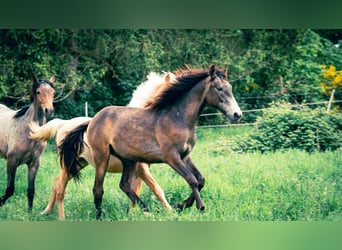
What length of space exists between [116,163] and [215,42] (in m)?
1.74

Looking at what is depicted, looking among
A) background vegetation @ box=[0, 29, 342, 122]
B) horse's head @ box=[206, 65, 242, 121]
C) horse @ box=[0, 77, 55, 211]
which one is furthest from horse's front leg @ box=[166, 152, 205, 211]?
horse @ box=[0, 77, 55, 211]

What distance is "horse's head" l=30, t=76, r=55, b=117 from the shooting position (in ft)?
22.2

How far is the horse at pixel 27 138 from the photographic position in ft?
22.4

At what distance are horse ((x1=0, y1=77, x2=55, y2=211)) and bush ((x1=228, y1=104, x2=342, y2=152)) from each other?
2053 mm

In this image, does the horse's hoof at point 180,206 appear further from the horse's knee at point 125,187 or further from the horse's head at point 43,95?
the horse's head at point 43,95

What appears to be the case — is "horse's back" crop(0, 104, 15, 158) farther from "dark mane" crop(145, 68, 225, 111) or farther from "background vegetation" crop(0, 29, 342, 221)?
"dark mane" crop(145, 68, 225, 111)

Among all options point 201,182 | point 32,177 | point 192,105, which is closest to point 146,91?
point 192,105

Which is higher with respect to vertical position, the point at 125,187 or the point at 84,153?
the point at 84,153

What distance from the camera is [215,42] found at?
7.27m

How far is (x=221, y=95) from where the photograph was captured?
6160 millimetres

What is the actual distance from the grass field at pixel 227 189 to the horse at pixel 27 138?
0.09 meters

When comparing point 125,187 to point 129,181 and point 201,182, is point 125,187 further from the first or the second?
point 201,182

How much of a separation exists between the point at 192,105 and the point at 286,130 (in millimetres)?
1619
